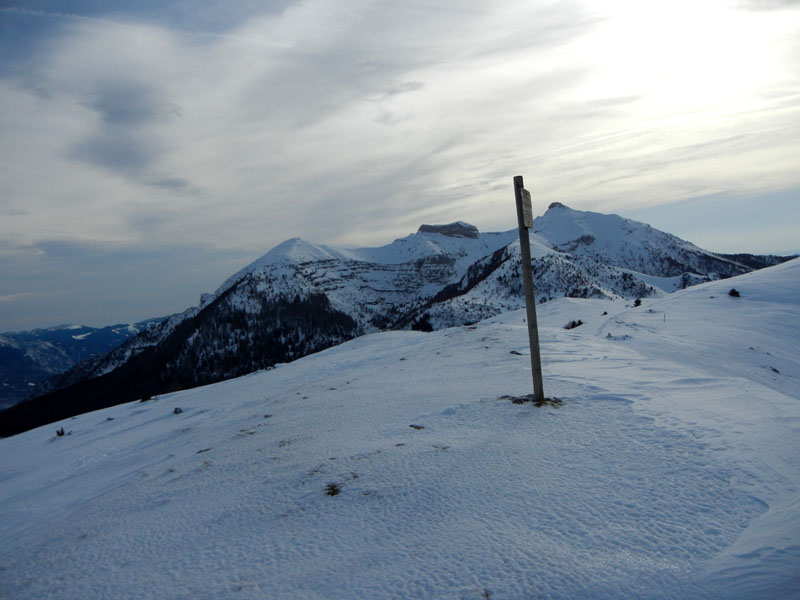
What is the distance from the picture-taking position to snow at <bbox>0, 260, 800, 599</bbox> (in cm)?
287

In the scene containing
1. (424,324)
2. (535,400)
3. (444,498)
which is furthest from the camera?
(424,324)

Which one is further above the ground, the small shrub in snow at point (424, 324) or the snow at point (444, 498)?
the snow at point (444, 498)

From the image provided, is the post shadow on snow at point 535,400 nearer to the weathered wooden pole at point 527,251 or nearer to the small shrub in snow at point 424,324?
the weathered wooden pole at point 527,251

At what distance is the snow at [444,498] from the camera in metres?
2.87

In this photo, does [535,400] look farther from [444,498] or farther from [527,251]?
[444,498]

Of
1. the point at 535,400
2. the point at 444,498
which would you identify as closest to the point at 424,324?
the point at 535,400

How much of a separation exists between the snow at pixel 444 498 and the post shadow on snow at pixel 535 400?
0.24 metres

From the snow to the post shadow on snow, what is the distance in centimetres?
24

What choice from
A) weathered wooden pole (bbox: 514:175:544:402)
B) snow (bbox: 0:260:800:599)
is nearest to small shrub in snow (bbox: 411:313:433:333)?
snow (bbox: 0:260:800:599)

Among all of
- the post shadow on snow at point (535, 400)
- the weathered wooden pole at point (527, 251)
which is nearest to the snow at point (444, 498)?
the post shadow on snow at point (535, 400)

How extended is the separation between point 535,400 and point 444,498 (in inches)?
116

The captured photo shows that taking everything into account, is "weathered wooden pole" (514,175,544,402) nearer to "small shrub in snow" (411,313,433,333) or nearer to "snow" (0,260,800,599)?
"snow" (0,260,800,599)

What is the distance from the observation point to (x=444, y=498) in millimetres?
3916

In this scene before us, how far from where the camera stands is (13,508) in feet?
20.2
